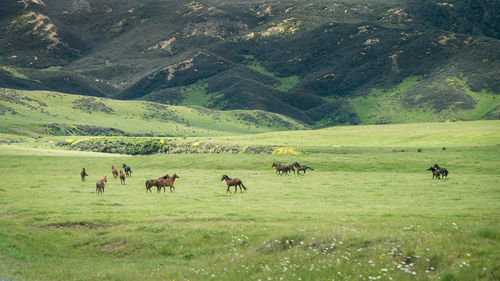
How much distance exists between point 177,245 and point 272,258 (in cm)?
543

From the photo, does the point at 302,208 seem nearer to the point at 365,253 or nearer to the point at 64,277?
the point at 365,253

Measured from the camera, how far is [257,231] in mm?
20984

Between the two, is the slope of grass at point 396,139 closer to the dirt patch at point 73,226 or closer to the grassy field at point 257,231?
the grassy field at point 257,231

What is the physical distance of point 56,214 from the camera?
2609cm

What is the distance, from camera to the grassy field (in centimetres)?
1625

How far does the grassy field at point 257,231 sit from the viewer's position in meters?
16.2

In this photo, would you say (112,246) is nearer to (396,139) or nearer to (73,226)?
(73,226)

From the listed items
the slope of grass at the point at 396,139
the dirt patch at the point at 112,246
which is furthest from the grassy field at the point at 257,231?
the slope of grass at the point at 396,139

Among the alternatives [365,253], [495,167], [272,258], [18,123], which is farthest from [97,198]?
[18,123]

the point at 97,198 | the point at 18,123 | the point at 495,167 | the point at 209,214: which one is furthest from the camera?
the point at 18,123

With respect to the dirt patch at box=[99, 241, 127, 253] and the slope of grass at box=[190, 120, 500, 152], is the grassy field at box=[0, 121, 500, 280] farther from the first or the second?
the slope of grass at box=[190, 120, 500, 152]

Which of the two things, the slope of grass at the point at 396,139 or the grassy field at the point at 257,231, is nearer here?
the grassy field at the point at 257,231

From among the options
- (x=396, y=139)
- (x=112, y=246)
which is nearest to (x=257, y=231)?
(x=112, y=246)

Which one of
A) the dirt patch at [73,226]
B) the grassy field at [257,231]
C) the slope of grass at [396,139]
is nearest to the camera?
the grassy field at [257,231]
